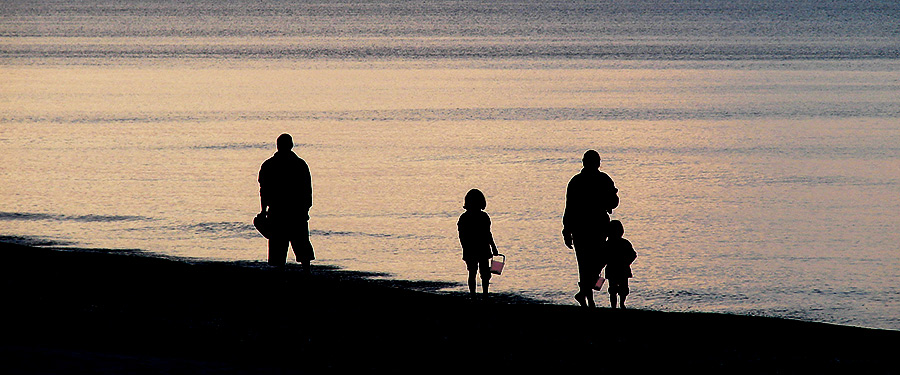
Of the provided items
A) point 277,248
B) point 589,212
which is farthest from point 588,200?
point 277,248

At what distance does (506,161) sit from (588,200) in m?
17.1

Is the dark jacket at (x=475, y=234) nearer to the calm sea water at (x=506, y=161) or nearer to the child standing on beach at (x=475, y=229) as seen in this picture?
the child standing on beach at (x=475, y=229)

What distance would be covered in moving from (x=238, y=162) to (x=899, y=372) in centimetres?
2039

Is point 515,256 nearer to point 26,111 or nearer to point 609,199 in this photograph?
point 609,199

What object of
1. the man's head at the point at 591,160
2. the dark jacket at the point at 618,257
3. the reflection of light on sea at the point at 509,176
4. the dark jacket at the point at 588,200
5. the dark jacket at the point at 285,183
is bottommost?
the dark jacket at the point at 618,257

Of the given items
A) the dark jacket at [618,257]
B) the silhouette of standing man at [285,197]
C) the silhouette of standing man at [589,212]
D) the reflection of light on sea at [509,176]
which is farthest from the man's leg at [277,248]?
the reflection of light on sea at [509,176]

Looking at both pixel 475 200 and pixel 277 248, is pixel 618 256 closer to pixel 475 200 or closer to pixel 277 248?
pixel 475 200

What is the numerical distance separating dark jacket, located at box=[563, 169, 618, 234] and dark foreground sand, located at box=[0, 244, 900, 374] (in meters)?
0.84

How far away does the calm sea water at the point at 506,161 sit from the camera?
17656 millimetres

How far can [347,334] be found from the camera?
1000 centimetres

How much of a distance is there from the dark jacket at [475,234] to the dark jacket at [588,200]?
787 millimetres

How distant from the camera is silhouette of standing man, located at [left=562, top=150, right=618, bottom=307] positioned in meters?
11.1

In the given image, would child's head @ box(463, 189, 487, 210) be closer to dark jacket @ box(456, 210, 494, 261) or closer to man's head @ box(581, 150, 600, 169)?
dark jacket @ box(456, 210, 494, 261)

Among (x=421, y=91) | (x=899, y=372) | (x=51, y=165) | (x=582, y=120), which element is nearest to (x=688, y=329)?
(x=899, y=372)
